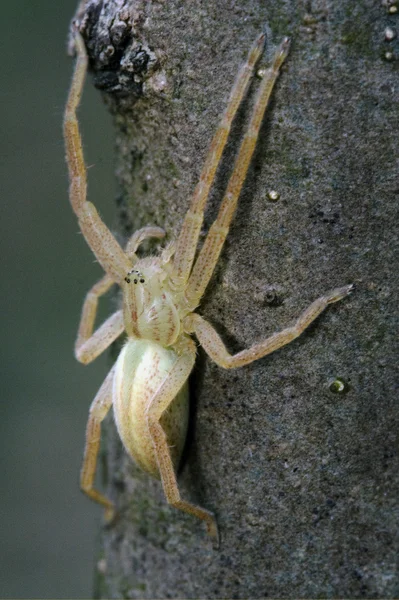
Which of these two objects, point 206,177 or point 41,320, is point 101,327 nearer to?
point 206,177

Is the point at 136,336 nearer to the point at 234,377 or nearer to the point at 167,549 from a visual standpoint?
the point at 234,377

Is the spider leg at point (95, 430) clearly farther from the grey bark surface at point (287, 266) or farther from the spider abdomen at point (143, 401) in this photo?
the grey bark surface at point (287, 266)

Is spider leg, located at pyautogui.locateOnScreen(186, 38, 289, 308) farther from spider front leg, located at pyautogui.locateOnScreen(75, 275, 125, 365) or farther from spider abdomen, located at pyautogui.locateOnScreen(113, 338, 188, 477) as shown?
spider front leg, located at pyautogui.locateOnScreen(75, 275, 125, 365)

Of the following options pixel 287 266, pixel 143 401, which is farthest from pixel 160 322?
pixel 287 266

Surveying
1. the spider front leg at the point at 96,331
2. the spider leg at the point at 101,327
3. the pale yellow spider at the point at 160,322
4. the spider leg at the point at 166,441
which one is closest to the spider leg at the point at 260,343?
the pale yellow spider at the point at 160,322

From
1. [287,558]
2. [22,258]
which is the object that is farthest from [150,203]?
[22,258]
